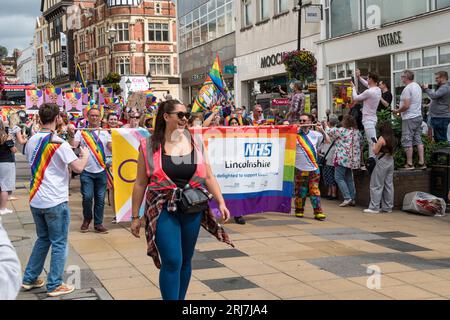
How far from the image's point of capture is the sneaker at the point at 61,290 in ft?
19.0

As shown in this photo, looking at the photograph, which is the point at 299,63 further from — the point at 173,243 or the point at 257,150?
the point at 173,243

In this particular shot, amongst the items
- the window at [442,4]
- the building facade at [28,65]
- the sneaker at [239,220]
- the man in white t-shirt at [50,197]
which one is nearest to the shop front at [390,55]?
the window at [442,4]

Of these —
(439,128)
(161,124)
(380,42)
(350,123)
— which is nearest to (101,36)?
(380,42)

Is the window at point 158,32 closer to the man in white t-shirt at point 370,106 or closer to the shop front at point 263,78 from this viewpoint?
the shop front at point 263,78

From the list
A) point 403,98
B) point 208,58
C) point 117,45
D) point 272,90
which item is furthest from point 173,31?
point 403,98

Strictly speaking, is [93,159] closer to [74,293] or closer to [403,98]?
[74,293]

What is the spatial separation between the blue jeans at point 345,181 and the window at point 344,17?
11319mm

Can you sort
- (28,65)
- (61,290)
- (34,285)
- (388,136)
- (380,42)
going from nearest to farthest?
(61,290) → (34,285) → (388,136) → (380,42) → (28,65)

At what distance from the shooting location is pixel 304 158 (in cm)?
1019

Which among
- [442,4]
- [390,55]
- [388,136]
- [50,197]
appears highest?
[442,4]

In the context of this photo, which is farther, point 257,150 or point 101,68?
point 101,68

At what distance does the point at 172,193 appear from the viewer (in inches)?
184

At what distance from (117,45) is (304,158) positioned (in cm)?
5654

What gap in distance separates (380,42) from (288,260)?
14.7 metres
